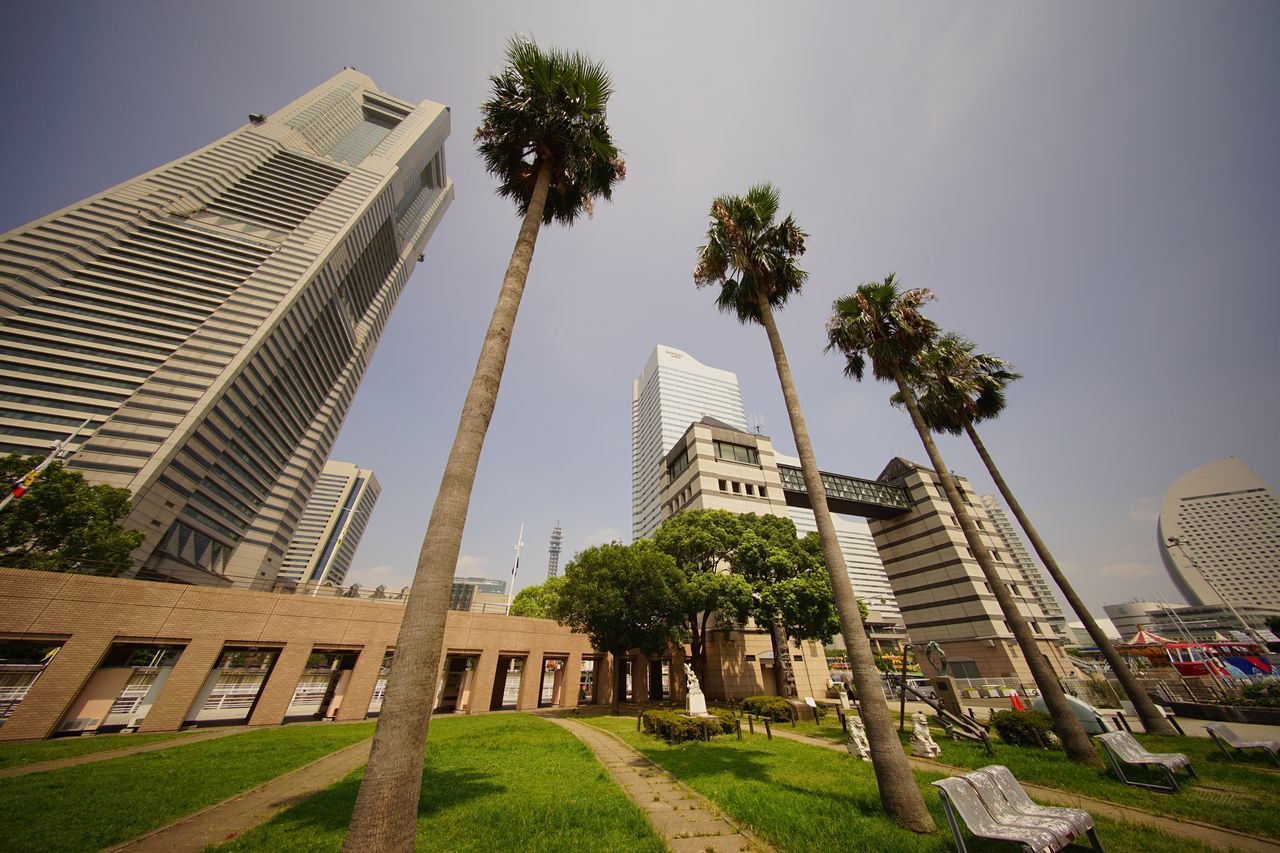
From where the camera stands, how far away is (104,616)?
17.5m

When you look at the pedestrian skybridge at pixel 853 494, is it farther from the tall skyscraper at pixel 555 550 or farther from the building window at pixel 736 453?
the tall skyscraper at pixel 555 550

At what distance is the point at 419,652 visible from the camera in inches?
190

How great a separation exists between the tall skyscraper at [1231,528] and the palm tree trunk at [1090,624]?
6917 inches

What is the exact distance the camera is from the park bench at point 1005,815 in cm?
416

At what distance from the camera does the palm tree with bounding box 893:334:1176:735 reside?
1603 cm

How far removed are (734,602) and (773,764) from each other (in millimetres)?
13575

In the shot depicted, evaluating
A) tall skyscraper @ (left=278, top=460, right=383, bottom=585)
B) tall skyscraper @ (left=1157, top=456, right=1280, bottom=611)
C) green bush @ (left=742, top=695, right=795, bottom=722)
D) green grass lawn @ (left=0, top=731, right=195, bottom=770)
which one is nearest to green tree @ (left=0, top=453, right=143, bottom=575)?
green grass lawn @ (left=0, top=731, right=195, bottom=770)

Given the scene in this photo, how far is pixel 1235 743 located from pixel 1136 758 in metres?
4.47

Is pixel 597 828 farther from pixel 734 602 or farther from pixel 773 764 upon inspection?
pixel 734 602

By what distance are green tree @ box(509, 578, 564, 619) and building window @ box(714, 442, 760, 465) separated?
2229 centimetres

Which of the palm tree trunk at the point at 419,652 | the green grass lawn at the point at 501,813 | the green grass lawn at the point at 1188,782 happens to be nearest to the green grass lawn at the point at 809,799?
the green grass lawn at the point at 1188,782

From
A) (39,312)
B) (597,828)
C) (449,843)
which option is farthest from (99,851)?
(39,312)

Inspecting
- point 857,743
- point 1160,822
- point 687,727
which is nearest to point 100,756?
point 687,727

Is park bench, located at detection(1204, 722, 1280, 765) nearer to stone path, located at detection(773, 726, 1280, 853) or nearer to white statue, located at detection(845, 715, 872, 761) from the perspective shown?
stone path, located at detection(773, 726, 1280, 853)
